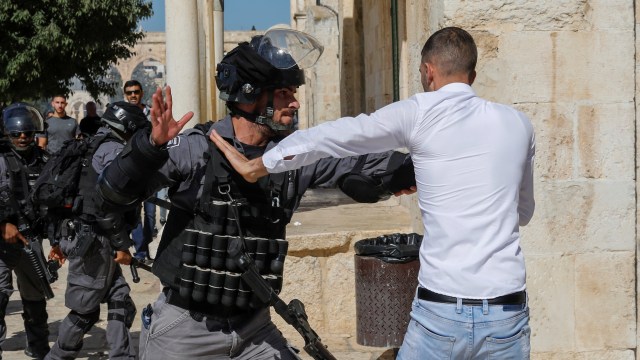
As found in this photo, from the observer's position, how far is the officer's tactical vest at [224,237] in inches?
122

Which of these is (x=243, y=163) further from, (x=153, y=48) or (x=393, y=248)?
(x=153, y=48)

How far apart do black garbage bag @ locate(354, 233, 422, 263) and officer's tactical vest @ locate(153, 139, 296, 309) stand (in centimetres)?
176

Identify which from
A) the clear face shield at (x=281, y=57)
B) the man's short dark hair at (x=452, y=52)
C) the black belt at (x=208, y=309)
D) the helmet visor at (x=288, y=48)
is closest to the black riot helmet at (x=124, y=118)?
the helmet visor at (x=288, y=48)

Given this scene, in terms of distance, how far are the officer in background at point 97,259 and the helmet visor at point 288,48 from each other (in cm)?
196

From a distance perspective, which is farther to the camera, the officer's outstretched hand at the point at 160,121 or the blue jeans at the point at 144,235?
the blue jeans at the point at 144,235

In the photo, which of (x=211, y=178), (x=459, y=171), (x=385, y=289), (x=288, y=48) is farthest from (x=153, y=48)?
(x=459, y=171)

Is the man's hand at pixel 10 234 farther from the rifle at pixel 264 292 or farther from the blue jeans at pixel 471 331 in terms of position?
the blue jeans at pixel 471 331

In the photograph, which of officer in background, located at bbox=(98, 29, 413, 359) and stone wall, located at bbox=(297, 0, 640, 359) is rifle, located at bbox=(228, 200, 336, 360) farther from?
stone wall, located at bbox=(297, 0, 640, 359)

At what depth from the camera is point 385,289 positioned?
4.92 m

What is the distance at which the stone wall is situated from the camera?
510cm

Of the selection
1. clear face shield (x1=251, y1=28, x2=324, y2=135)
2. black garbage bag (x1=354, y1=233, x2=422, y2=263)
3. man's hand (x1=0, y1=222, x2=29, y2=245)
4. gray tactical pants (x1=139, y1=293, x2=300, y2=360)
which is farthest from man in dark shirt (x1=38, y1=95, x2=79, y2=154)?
gray tactical pants (x1=139, y1=293, x2=300, y2=360)

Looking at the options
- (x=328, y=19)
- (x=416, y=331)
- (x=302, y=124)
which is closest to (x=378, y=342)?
(x=416, y=331)

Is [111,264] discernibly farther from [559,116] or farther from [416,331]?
[416,331]

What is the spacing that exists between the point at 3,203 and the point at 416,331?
14.1ft
